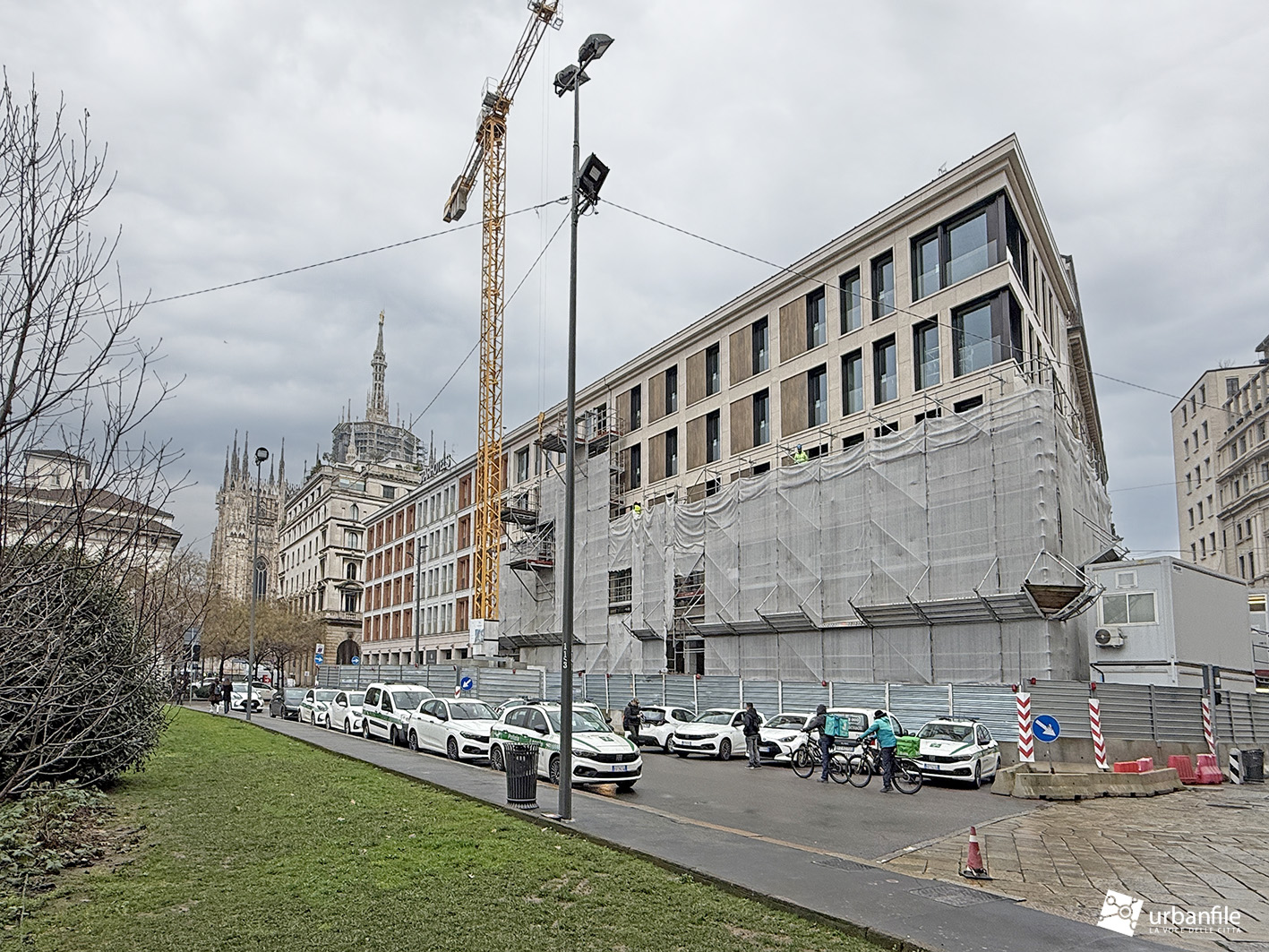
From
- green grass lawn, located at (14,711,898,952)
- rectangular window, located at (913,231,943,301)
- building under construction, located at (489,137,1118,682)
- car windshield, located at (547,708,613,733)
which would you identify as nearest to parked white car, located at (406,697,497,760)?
car windshield, located at (547,708,613,733)

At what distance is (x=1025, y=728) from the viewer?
21.2 meters

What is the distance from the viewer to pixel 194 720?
3344 cm

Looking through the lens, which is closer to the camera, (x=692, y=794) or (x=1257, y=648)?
(x=692, y=794)

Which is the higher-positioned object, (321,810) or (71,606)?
(71,606)

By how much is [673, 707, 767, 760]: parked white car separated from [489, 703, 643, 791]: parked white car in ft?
20.8

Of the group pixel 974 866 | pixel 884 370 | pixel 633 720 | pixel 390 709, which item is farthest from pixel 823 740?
pixel 884 370

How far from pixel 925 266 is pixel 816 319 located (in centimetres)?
556

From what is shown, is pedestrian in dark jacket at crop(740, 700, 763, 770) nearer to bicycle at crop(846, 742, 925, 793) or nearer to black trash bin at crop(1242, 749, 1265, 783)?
bicycle at crop(846, 742, 925, 793)

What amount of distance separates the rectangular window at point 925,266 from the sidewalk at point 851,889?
2476 cm

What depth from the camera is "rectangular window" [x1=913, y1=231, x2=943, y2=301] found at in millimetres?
33906

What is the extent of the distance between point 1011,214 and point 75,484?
32.6m

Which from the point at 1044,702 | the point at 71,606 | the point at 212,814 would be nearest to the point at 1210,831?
the point at 1044,702

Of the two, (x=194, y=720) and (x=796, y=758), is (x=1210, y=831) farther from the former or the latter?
(x=194, y=720)

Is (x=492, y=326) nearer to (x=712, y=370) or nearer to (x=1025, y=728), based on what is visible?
(x=712, y=370)
